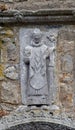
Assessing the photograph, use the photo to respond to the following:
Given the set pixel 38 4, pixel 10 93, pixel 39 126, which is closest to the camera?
pixel 39 126

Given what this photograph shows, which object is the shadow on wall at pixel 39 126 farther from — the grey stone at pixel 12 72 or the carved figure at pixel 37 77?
the grey stone at pixel 12 72

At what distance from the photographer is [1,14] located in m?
6.00

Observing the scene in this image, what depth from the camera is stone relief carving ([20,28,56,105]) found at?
19.3 feet

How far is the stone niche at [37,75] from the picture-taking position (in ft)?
19.1

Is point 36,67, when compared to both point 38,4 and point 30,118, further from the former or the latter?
point 38,4

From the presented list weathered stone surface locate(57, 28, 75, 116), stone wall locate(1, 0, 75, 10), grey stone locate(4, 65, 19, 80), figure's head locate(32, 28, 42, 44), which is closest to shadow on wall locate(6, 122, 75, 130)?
weathered stone surface locate(57, 28, 75, 116)

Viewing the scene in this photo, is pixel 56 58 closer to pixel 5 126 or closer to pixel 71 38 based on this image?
pixel 71 38

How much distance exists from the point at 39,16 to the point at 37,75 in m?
0.50

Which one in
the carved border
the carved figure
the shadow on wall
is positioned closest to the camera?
the shadow on wall

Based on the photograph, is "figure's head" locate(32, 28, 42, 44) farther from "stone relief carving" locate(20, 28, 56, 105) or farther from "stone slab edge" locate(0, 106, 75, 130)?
"stone slab edge" locate(0, 106, 75, 130)

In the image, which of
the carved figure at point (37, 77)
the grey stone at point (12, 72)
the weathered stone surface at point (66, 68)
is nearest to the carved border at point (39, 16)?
the weathered stone surface at point (66, 68)

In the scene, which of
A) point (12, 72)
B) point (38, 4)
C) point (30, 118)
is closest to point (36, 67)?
point (12, 72)

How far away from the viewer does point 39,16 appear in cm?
599

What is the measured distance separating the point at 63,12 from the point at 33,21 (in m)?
0.26
